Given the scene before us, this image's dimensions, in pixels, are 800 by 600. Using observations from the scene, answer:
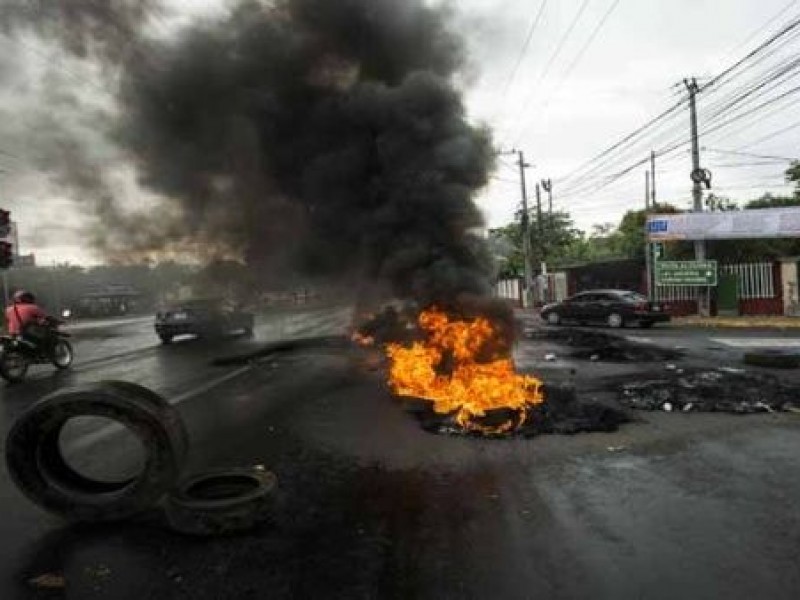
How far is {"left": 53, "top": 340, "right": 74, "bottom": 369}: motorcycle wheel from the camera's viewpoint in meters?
16.2

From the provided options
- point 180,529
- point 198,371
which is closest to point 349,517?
point 180,529

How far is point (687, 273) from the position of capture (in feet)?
98.7

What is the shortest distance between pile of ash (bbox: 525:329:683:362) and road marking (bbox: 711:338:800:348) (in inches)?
83.0

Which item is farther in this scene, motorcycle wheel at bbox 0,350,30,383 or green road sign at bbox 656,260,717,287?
green road sign at bbox 656,260,717,287

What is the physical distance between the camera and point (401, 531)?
5.39 meters

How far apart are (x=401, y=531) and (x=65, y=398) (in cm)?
277

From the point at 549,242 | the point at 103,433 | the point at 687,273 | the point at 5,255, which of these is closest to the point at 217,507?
the point at 103,433

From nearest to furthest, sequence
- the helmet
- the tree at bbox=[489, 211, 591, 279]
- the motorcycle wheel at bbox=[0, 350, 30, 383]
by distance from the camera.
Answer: the motorcycle wheel at bbox=[0, 350, 30, 383] → the helmet → the tree at bbox=[489, 211, 591, 279]

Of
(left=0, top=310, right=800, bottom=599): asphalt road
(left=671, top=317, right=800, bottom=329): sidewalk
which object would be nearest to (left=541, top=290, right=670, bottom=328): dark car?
(left=671, top=317, right=800, bottom=329): sidewalk

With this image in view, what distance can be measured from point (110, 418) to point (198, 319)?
60.8 ft

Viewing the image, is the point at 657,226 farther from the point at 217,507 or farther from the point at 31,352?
the point at 217,507

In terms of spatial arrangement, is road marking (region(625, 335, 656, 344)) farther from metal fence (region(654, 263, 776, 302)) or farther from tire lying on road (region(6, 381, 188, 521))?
tire lying on road (region(6, 381, 188, 521))

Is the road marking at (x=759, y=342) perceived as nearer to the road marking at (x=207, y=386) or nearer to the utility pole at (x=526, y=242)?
the road marking at (x=207, y=386)

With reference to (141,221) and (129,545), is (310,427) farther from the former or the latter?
(141,221)
